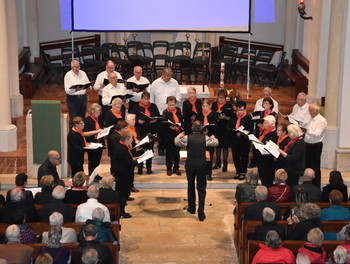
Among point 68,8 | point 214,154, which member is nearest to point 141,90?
point 214,154

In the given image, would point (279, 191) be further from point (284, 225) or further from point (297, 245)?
point (297, 245)

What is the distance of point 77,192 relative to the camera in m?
8.90

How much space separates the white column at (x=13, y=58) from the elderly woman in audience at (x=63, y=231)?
7.09 metres

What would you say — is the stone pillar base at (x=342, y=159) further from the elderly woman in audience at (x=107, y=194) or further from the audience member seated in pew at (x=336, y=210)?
the elderly woman in audience at (x=107, y=194)

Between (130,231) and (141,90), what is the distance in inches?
120

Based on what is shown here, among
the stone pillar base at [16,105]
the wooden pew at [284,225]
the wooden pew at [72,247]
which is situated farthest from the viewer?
the stone pillar base at [16,105]

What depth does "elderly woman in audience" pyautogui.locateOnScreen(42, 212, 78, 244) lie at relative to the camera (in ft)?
24.8

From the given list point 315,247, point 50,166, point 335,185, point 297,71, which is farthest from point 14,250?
point 297,71

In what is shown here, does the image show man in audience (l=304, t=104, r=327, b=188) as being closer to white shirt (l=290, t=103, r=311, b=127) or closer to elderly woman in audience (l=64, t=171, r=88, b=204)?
white shirt (l=290, t=103, r=311, b=127)

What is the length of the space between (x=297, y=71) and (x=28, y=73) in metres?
6.56

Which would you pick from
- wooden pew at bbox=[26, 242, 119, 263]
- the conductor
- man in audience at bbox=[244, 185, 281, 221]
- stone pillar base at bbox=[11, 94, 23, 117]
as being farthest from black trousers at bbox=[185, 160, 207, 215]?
stone pillar base at bbox=[11, 94, 23, 117]

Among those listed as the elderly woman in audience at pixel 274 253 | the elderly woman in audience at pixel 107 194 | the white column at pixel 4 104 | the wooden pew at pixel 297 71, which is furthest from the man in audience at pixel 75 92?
the elderly woman in audience at pixel 274 253

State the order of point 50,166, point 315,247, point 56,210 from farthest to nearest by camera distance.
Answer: point 50,166, point 56,210, point 315,247

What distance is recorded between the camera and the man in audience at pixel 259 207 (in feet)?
27.6
